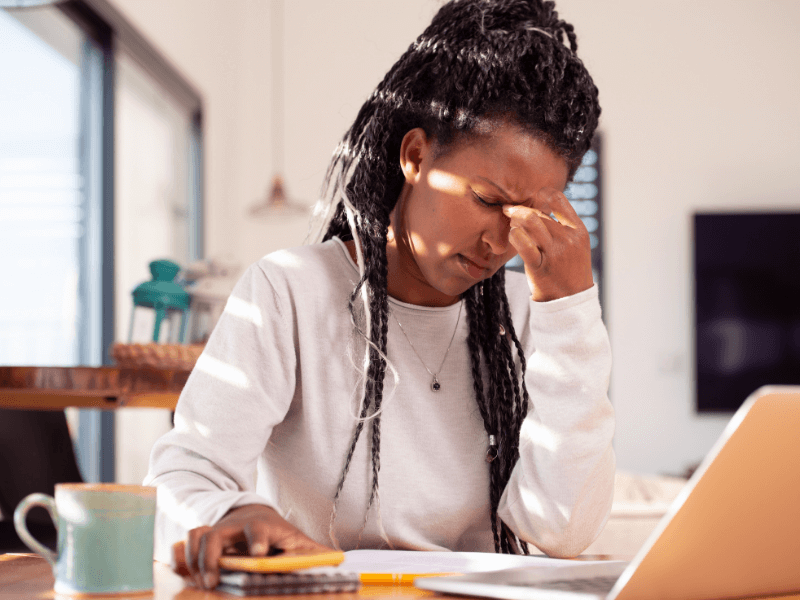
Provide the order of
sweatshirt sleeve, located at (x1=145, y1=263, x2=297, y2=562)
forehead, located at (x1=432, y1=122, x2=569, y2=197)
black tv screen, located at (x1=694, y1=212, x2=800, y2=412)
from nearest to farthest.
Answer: sweatshirt sleeve, located at (x1=145, y1=263, x2=297, y2=562)
forehead, located at (x1=432, y1=122, x2=569, y2=197)
black tv screen, located at (x1=694, y1=212, x2=800, y2=412)

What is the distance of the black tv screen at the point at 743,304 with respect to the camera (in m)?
4.36

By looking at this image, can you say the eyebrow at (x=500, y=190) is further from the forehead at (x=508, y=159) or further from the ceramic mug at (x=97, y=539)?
the ceramic mug at (x=97, y=539)

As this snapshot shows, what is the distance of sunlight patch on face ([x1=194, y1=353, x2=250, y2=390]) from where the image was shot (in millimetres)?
850

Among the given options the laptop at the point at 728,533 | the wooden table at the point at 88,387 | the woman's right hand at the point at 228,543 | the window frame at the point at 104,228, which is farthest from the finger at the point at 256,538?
the window frame at the point at 104,228

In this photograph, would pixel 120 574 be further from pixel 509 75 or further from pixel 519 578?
pixel 509 75

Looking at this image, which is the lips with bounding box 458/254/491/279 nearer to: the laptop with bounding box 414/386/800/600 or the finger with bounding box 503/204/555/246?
the finger with bounding box 503/204/555/246

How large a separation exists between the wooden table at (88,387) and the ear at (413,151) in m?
0.74

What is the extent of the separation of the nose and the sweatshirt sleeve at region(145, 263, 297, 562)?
0.24m

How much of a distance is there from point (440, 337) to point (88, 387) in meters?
0.79

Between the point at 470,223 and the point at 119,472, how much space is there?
257 cm

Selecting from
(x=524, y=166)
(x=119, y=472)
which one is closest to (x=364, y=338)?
(x=524, y=166)

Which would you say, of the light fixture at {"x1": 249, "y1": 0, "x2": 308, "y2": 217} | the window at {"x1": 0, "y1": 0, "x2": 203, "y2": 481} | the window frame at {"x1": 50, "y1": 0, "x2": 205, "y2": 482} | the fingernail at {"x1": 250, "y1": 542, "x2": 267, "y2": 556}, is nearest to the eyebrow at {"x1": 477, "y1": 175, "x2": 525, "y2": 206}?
the fingernail at {"x1": 250, "y1": 542, "x2": 267, "y2": 556}

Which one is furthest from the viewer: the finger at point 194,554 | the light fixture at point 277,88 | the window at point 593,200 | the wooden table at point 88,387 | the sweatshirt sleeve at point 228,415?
the light fixture at point 277,88

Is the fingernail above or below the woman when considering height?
below
